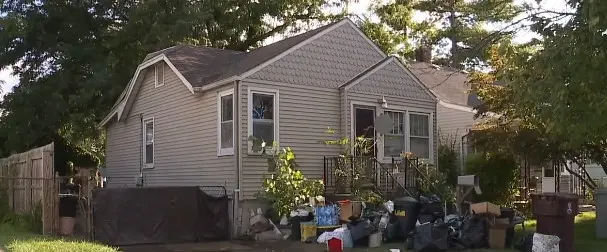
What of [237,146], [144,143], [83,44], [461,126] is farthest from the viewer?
[83,44]

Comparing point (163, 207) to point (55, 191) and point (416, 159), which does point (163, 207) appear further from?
point (416, 159)

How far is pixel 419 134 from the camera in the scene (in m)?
17.8

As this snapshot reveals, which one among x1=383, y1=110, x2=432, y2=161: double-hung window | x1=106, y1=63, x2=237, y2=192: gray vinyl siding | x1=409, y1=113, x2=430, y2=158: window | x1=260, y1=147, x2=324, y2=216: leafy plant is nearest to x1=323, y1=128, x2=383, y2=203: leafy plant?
x1=260, y1=147, x2=324, y2=216: leafy plant

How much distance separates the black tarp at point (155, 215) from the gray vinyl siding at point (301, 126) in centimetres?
102

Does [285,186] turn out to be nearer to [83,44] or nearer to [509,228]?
[509,228]

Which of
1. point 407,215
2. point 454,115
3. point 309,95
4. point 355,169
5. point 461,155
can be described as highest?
point 309,95

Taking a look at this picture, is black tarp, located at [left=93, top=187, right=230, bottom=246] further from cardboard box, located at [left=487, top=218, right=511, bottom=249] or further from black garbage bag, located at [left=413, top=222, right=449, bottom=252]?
cardboard box, located at [left=487, top=218, right=511, bottom=249]

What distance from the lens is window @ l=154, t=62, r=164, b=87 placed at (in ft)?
57.8

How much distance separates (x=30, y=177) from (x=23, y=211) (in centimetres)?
92

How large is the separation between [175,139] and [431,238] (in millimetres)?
8026

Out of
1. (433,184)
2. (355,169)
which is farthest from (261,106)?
(433,184)

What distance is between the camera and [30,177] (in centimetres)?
1470

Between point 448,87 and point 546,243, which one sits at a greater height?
point 448,87

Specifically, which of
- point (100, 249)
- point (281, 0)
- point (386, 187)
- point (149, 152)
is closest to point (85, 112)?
point (149, 152)
